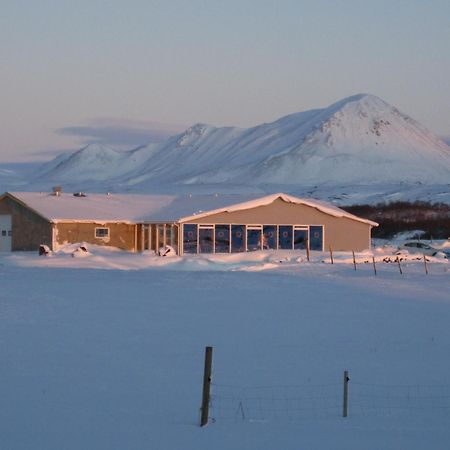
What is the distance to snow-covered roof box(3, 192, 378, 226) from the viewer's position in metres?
38.3

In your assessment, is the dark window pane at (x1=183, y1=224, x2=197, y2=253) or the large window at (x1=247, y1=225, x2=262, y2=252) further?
the large window at (x1=247, y1=225, x2=262, y2=252)

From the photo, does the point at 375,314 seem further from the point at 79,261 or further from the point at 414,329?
the point at 79,261

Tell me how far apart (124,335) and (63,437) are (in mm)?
6638

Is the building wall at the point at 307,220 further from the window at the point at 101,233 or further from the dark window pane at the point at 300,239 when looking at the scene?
the window at the point at 101,233

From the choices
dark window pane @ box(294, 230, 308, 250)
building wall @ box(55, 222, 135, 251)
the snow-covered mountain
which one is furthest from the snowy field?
the snow-covered mountain

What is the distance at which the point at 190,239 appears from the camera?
38.2m

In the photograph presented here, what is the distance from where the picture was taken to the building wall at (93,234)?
38.0m

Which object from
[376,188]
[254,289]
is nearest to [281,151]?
[376,188]

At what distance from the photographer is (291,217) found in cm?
3953

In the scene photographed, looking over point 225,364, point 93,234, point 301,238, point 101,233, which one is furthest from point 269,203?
point 225,364

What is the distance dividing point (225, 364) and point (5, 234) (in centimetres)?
2762

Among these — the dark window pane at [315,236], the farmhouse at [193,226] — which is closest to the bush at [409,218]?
the farmhouse at [193,226]

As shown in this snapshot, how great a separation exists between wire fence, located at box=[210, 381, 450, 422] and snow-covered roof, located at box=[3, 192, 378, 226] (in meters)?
25.2

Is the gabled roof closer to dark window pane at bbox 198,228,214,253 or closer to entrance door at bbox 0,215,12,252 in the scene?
dark window pane at bbox 198,228,214,253
